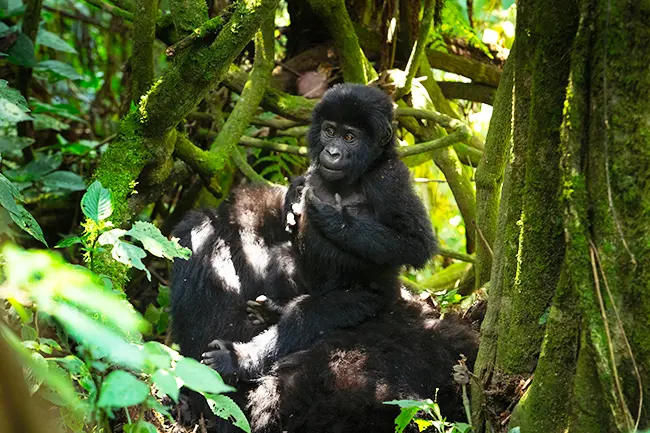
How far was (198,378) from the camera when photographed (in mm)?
1664

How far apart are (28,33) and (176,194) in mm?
1628

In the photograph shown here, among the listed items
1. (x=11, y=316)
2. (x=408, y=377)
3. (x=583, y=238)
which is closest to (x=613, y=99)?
(x=583, y=238)

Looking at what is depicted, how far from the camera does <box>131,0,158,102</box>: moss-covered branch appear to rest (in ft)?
12.5

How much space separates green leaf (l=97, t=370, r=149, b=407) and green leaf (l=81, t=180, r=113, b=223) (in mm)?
1026

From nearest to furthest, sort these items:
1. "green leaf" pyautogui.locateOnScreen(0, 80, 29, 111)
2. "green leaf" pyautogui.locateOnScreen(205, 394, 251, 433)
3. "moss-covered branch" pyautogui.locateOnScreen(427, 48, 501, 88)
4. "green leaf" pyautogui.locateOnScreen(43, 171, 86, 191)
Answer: "green leaf" pyautogui.locateOnScreen(205, 394, 251, 433)
"green leaf" pyautogui.locateOnScreen(0, 80, 29, 111)
"green leaf" pyautogui.locateOnScreen(43, 171, 86, 191)
"moss-covered branch" pyautogui.locateOnScreen(427, 48, 501, 88)

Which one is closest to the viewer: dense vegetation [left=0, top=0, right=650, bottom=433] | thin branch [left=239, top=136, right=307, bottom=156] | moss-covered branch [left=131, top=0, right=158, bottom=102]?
dense vegetation [left=0, top=0, right=650, bottom=433]

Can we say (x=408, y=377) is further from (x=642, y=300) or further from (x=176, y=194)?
(x=176, y=194)

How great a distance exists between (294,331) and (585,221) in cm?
195

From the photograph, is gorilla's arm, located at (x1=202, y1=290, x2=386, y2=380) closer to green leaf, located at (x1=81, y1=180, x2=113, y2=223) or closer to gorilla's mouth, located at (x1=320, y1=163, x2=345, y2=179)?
gorilla's mouth, located at (x1=320, y1=163, x2=345, y2=179)

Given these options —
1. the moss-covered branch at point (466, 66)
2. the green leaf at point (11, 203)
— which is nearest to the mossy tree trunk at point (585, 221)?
the green leaf at point (11, 203)

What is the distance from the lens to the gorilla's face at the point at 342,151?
431 cm

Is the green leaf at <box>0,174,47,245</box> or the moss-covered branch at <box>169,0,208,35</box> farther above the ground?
the moss-covered branch at <box>169,0,208,35</box>

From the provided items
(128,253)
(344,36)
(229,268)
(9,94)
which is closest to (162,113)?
Result: (9,94)

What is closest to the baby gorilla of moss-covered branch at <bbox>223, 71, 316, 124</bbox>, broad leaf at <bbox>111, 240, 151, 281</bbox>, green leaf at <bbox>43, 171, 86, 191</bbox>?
moss-covered branch at <bbox>223, 71, 316, 124</bbox>
